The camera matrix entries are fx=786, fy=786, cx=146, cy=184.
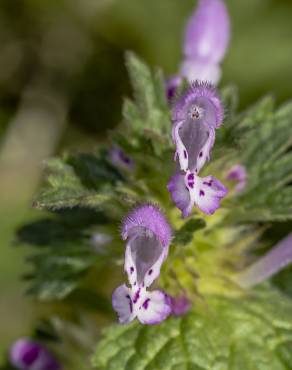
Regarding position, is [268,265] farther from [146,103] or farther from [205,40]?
[205,40]

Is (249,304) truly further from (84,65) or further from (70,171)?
(84,65)

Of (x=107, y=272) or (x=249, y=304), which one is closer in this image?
(x=249, y=304)

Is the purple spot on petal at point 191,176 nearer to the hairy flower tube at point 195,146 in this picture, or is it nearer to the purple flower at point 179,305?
the hairy flower tube at point 195,146

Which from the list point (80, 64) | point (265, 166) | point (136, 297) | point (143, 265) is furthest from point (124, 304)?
point (80, 64)

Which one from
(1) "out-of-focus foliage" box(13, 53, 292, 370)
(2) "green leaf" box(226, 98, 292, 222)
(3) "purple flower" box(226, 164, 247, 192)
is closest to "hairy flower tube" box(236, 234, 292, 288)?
(1) "out-of-focus foliage" box(13, 53, 292, 370)

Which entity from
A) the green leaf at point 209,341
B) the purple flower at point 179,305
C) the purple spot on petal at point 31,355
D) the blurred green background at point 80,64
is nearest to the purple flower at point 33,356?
the purple spot on petal at point 31,355

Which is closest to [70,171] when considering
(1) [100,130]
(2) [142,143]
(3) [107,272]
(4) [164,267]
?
(2) [142,143]

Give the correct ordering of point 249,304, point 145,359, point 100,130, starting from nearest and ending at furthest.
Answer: point 145,359 < point 249,304 < point 100,130
